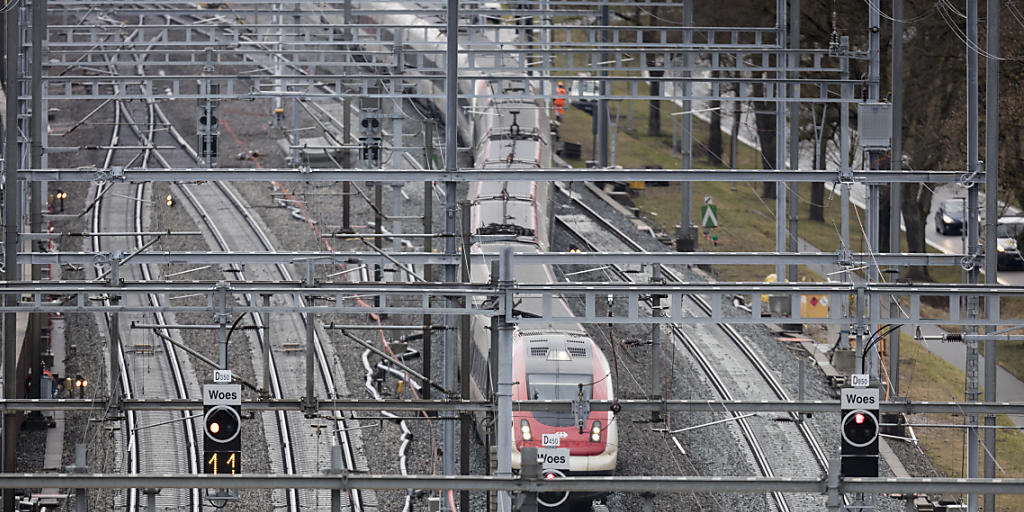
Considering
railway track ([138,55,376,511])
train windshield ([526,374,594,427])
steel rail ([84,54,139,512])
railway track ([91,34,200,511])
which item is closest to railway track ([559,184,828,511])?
train windshield ([526,374,594,427])

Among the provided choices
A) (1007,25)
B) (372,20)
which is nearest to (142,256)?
(1007,25)

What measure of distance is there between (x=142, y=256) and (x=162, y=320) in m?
11.6

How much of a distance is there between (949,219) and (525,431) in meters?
31.0

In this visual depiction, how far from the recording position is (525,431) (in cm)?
2509

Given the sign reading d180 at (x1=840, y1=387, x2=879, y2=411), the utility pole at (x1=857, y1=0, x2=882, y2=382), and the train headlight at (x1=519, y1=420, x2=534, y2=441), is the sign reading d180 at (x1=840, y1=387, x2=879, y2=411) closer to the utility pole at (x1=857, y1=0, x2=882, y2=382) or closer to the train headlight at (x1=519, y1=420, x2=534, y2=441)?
the train headlight at (x1=519, y1=420, x2=534, y2=441)

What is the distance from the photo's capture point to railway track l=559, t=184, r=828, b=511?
91.3 ft

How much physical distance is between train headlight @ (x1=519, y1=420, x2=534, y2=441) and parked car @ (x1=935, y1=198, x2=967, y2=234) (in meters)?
30.3

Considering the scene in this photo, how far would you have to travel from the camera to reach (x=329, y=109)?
5041 cm

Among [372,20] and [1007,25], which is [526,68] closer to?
[1007,25]

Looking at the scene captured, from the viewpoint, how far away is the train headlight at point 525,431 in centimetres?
2506

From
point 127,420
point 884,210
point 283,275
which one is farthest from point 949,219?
point 127,420

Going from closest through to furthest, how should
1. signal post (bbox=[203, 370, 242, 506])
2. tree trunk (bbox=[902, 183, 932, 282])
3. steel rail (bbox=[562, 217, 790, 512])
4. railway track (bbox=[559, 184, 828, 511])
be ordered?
signal post (bbox=[203, 370, 242, 506]) → steel rail (bbox=[562, 217, 790, 512]) → railway track (bbox=[559, 184, 828, 511]) → tree trunk (bbox=[902, 183, 932, 282])

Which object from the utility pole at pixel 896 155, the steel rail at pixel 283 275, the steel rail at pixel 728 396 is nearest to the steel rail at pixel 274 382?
the steel rail at pixel 283 275

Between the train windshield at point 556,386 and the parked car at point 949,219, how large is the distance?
29521 millimetres
